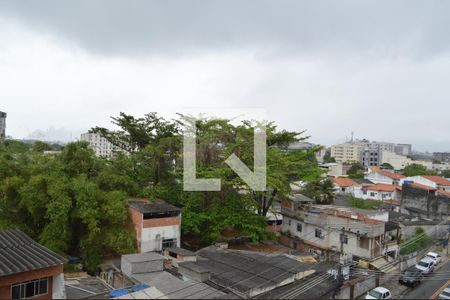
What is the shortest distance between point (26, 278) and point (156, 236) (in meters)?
7.50

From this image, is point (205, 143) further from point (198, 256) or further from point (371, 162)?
point (371, 162)

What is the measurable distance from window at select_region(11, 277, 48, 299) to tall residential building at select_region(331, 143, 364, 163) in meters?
94.6

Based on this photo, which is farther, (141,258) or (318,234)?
(318,234)

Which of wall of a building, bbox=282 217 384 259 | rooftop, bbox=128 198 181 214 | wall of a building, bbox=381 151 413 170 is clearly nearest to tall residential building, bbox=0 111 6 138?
rooftop, bbox=128 198 181 214

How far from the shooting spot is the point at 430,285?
1705 centimetres

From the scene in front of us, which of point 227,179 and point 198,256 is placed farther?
point 227,179

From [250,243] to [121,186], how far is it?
8.12 metres

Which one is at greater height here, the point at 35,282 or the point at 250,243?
the point at 35,282

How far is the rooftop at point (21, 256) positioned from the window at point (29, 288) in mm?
538

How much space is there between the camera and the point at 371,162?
90.1 meters

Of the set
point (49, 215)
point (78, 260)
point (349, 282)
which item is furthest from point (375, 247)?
point (49, 215)

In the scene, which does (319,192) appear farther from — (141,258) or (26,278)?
(26,278)

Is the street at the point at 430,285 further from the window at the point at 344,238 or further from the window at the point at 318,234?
the window at the point at 318,234

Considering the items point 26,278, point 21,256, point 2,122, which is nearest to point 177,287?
point 26,278
